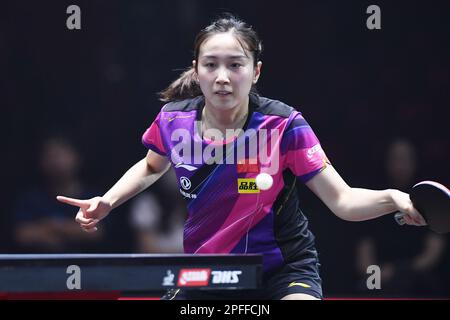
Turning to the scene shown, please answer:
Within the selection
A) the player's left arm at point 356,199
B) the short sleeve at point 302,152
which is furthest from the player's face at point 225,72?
the player's left arm at point 356,199

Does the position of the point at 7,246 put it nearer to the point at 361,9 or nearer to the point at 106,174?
the point at 106,174

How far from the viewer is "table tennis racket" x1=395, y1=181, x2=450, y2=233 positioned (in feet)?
9.36

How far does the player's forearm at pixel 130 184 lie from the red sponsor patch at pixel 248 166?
0.47m

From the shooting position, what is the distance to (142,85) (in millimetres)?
5434

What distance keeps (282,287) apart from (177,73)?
7.99 ft

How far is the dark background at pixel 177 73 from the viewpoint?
213 inches

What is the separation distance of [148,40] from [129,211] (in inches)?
39.8

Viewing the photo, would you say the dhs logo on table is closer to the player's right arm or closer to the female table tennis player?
the female table tennis player

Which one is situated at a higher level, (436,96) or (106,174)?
(436,96)

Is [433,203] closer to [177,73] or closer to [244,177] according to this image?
[244,177]

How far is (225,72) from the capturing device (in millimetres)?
3363

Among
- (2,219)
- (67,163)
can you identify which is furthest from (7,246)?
(67,163)

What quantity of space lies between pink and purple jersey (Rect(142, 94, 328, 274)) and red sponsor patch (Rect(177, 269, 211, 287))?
0.57m

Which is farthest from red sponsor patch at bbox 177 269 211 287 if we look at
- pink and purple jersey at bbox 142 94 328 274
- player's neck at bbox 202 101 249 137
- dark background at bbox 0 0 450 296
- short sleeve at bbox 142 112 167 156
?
dark background at bbox 0 0 450 296
